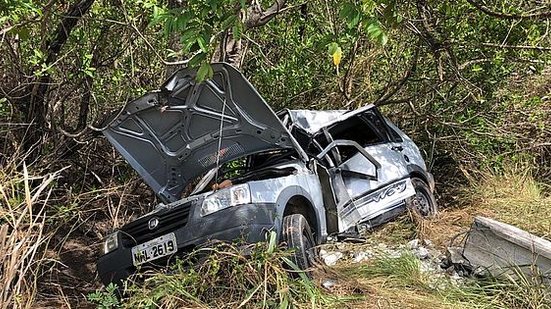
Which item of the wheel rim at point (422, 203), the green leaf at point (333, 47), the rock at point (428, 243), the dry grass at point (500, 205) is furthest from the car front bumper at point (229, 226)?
the wheel rim at point (422, 203)

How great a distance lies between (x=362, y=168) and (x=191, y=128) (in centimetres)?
215

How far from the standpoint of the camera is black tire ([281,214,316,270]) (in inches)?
175

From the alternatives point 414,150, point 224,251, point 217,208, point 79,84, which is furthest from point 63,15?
point 414,150

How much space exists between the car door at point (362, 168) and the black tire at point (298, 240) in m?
1.09

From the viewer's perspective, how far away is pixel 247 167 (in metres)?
6.48

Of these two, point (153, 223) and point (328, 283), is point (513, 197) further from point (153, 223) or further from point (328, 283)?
point (153, 223)

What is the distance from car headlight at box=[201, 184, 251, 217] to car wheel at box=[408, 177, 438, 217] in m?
3.12

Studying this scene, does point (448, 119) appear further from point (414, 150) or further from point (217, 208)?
point (217, 208)

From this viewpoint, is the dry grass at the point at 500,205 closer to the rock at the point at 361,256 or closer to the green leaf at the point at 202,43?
the rock at the point at 361,256

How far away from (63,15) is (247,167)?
2708 mm

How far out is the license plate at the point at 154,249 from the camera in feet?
14.8

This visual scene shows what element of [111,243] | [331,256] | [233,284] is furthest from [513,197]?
[111,243]

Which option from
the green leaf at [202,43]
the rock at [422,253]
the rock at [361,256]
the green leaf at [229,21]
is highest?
the green leaf at [229,21]

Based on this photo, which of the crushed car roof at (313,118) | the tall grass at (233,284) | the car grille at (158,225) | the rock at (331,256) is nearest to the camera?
the tall grass at (233,284)
